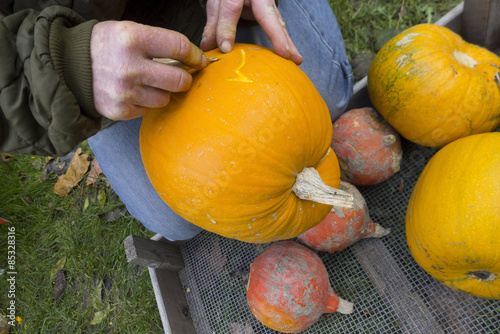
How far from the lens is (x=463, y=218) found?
4.58ft

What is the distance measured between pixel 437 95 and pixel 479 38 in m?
0.83

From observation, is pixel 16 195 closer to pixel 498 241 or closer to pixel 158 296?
pixel 158 296

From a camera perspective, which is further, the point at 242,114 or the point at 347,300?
the point at 347,300

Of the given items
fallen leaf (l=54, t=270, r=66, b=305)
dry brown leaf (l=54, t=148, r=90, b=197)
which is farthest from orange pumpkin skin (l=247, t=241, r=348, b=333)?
dry brown leaf (l=54, t=148, r=90, b=197)

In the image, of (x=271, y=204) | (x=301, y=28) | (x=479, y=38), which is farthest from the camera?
(x=479, y=38)

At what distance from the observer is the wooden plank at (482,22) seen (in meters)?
1.94

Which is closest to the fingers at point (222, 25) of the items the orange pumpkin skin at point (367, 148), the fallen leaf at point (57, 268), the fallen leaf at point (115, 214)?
the orange pumpkin skin at point (367, 148)

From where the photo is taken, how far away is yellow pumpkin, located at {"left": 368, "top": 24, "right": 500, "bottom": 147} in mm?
1648

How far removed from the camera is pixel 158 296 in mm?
1980

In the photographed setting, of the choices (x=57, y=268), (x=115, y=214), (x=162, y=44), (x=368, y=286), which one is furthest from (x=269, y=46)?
(x=57, y=268)

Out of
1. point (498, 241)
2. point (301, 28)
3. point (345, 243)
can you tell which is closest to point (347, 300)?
point (345, 243)

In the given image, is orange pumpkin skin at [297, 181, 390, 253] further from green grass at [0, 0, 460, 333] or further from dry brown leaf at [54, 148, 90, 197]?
dry brown leaf at [54, 148, 90, 197]

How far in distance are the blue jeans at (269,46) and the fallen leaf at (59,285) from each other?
130cm

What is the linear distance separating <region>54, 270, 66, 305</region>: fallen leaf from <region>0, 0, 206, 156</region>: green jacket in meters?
2.06
